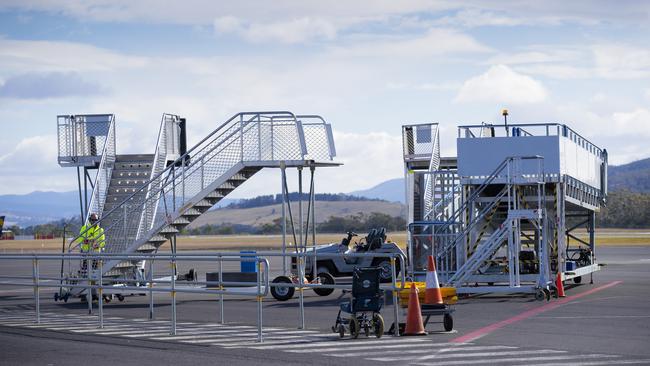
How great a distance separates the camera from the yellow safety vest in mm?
26875

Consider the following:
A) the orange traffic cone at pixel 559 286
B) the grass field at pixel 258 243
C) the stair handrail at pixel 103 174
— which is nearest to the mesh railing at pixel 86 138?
the stair handrail at pixel 103 174

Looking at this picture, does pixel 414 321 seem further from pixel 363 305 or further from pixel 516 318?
pixel 516 318

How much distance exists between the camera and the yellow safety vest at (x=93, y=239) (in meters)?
26.9

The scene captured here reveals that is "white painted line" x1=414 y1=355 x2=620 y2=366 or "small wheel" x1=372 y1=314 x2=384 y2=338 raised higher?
"small wheel" x1=372 y1=314 x2=384 y2=338

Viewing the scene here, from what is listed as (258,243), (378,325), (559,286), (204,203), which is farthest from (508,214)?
(258,243)

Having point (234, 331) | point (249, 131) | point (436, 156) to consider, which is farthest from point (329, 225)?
point (234, 331)

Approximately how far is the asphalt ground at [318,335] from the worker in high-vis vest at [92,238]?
1472mm

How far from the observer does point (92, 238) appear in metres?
26.8

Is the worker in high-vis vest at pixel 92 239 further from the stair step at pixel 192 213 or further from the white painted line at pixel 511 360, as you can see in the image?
the white painted line at pixel 511 360

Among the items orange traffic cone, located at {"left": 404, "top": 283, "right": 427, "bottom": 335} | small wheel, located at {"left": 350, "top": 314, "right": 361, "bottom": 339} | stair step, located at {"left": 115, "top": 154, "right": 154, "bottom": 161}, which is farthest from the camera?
stair step, located at {"left": 115, "top": 154, "right": 154, "bottom": 161}

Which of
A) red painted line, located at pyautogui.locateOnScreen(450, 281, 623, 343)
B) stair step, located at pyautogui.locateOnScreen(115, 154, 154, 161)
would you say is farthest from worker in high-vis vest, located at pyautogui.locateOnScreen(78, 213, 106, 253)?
red painted line, located at pyautogui.locateOnScreen(450, 281, 623, 343)

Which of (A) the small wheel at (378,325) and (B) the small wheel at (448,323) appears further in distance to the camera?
(B) the small wheel at (448,323)

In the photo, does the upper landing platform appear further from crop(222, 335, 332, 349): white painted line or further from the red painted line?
crop(222, 335, 332, 349): white painted line

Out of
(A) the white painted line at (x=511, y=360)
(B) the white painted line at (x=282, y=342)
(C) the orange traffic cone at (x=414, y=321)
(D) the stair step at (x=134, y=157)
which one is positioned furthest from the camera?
(D) the stair step at (x=134, y=157)
